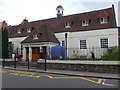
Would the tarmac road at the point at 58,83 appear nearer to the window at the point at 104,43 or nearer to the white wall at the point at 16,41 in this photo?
the window at the point at 104,43

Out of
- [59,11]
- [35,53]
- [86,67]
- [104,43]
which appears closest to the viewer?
[86,67]

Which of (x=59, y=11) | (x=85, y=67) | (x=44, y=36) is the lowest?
(x=85, y=67)

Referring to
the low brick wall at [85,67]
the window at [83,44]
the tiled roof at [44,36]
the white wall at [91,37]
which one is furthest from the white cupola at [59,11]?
the low brick wall at [85,67]

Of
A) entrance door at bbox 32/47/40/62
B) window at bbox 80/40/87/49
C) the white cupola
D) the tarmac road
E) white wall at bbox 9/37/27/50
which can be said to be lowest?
the tarmac road

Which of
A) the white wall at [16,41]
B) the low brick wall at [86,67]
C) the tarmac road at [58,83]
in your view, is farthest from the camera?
the white wall at [16,41]

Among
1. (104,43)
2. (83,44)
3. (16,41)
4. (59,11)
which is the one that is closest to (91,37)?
(83,44)

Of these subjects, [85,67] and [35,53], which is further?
[35,53]

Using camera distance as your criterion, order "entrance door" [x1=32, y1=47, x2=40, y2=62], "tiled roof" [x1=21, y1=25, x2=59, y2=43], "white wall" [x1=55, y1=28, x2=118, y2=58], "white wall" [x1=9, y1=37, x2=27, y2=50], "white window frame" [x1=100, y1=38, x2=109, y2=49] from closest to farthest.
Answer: "white wall" [x1=55, y1=28, x2=118, y2=58]
"white window frame" [x1=100, y1=38, x2=109, y2=49]
"tiled roof" [x1=21, y1=25, x2=59, y2=43]
"entrance door" [x1=32, y1=47, x2=40, y2=62]
"white wall" [x1=9, y1=37, x2=27, y2=50]

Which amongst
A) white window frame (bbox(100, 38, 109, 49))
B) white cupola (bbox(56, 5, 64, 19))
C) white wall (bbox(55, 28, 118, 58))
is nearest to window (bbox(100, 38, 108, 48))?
white window frame (bbox(100, 38, 109, 49))

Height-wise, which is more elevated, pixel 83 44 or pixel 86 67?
pixel 83 44

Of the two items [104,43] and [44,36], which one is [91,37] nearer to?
[104,43]

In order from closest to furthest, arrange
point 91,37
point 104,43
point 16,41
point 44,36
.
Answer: point 104,43 → point 91,37 → point 44,36 → point 16,41

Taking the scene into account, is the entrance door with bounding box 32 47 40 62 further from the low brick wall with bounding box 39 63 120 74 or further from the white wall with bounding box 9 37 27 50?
the low brick wall with bounding box 39 63 120 74

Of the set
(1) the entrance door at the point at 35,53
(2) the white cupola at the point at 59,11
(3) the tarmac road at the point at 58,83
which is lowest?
(3) the tarmac road at the point at 58,83
